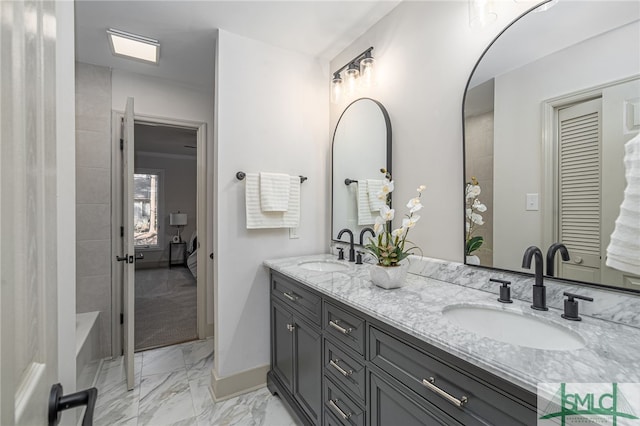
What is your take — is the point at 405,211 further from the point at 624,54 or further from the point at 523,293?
the point at 624,54

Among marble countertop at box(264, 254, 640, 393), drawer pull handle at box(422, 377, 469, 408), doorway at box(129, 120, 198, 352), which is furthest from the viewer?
doorway at box(129, 120, 198, 352)

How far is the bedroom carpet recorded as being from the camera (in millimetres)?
2929

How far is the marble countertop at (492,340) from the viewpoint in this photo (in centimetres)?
69

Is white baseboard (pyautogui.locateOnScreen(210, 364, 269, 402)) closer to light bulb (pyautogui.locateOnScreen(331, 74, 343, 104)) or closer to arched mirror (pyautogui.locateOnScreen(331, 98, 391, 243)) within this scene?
arched mirror (pyautogui.locateOnScreen(331, 98, 391, 243))

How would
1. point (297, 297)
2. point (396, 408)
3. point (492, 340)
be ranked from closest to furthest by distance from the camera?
1. point (492, 340)
2. point (396, 408)
3. point (297, 297)

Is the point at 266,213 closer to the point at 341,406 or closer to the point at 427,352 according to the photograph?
the point at 341,406

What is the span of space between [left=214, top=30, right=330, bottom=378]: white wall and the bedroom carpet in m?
1.16

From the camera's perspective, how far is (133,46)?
2225 mm

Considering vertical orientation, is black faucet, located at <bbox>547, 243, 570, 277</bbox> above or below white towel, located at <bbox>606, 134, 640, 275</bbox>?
below

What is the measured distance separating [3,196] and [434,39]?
1.90 metres

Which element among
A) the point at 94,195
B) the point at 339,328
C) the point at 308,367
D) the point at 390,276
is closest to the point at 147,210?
the point at 94,195

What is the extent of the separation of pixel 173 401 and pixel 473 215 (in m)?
2.23

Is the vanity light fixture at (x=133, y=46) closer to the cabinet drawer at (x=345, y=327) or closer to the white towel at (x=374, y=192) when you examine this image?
the white towel at (x=374, y=192)

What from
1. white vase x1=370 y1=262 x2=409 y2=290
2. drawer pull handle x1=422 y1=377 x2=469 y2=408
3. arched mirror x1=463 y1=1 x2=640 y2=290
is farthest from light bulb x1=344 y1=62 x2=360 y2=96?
drawer pull handle x1=422 y1=377 x2=469 y2=408
